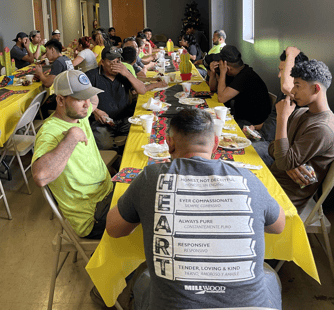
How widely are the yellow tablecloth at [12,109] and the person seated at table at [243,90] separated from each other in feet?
6.42

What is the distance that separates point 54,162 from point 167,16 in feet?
41.1

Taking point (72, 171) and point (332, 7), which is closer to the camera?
point (72, 171)

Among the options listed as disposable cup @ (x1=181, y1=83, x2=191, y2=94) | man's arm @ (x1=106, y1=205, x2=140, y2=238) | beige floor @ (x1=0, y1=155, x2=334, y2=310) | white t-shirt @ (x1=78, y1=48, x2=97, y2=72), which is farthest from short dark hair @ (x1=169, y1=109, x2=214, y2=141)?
white t-shirt @ (x1=78, y1=48, x2=97, y2=72)

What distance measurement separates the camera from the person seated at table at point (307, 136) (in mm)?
1926

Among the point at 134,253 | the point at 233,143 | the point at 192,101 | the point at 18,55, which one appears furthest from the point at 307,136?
the point at 18,55

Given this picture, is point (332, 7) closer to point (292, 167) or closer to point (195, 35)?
point (292, 167)

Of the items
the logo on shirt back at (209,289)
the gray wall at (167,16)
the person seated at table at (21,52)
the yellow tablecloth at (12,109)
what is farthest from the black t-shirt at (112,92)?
the gray wall at (167,16)

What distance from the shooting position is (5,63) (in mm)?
4703

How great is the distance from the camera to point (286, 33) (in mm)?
4324

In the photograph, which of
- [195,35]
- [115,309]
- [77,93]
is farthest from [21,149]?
[195,35]

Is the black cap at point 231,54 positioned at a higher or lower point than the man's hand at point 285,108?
higher

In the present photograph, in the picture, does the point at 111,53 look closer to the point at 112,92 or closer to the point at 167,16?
the point at 112,92

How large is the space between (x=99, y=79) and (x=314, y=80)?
6.74 ft

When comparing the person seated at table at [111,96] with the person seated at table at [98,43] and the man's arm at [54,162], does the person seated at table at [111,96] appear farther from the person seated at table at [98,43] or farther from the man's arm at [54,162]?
the person seated at table at [98,43]
